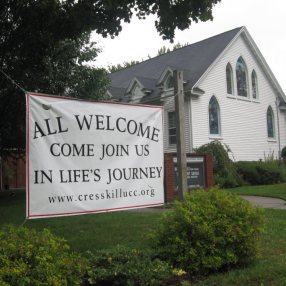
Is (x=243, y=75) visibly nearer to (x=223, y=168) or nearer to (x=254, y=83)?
(x=254, y=83)

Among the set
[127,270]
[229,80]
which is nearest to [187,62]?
[229,80]

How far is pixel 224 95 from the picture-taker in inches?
1031

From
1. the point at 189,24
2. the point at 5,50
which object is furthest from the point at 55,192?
the point at 5,50

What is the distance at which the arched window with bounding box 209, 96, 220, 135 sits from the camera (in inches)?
1005

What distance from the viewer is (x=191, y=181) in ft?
45.5

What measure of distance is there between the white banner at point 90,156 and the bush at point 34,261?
48 centimetres

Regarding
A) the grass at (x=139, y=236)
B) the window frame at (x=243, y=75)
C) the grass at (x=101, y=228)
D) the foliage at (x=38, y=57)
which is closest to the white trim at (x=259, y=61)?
the window frame at (x=243, y=75)

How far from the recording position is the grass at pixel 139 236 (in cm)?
569

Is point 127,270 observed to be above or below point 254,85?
below

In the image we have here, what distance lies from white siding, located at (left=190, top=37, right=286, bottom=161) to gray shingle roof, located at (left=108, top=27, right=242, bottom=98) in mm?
552

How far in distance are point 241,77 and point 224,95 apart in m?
2.51

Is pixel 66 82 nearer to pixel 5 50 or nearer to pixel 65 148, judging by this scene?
pixel 5 50

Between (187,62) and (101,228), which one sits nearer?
(101,228)

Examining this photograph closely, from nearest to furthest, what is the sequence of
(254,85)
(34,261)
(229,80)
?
(34,261) < (229,80) < (254,85)
